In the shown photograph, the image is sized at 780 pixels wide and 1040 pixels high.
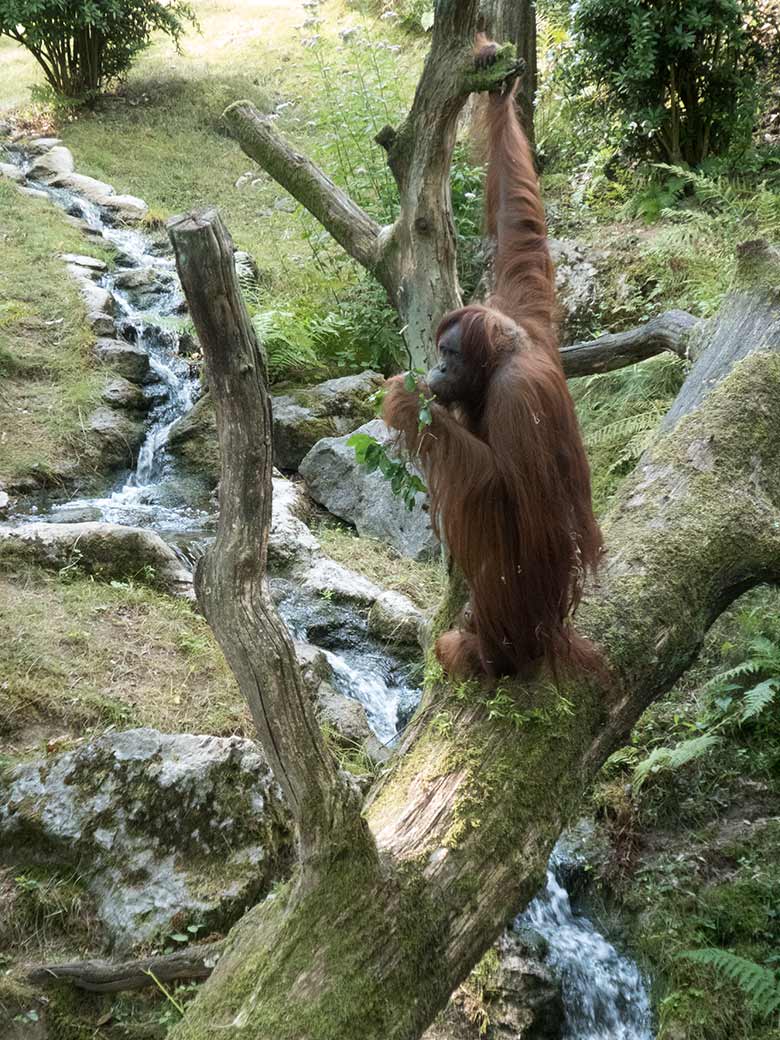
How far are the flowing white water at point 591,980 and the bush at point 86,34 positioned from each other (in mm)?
14336

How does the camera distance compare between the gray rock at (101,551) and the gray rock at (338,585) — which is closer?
the gray rock at (101,551)

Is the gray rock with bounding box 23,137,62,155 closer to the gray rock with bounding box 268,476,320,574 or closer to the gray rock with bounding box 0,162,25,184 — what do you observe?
the gray rock with bounding box 0,162,25,184

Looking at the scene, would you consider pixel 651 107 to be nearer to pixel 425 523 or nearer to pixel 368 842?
pixel 425 523

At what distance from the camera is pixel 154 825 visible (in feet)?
13.0

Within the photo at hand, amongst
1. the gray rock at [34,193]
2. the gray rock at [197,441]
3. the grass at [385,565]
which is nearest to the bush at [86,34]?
the gray rock at [34,193]

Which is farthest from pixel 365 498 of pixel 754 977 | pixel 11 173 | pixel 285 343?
pixel 11 173

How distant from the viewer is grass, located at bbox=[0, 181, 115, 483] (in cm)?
795

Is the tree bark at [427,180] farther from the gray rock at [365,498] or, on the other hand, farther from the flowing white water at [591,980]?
the gray rock at [365,498]

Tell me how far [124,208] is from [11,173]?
72.6 inches

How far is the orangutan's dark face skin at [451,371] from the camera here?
3426 mm

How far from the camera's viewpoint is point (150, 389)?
9.34 metres

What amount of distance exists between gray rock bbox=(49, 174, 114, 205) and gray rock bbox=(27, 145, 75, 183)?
5.3 inches

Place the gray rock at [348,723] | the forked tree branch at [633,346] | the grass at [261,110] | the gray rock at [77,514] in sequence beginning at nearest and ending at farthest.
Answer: the gray rock at [348,723], the forked tree branch at [633,346], the gray rock at [77,514], the grass at [261,110]

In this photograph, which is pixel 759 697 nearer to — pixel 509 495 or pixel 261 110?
pixel 509 495
